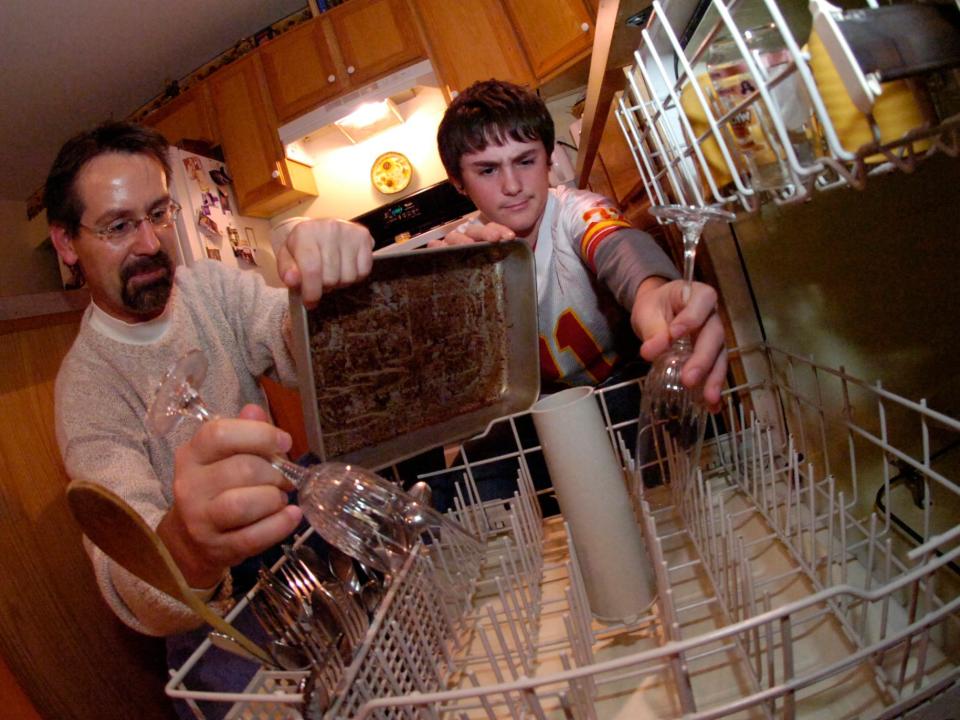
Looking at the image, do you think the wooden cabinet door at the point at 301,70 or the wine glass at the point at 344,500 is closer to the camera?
the wine glass at the point at 344,500

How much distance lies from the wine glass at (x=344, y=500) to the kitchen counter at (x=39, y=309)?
0.94 metres

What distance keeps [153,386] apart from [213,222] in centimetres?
157

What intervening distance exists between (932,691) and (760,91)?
30 cm

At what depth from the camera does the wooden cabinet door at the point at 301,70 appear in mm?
2186

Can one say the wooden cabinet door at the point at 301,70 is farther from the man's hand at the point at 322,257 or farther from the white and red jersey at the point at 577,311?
the man's hand at the point at 322,257

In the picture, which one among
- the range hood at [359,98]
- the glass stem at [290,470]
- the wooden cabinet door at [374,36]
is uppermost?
the wooden cabinet door at [374,36]

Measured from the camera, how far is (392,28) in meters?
2.11

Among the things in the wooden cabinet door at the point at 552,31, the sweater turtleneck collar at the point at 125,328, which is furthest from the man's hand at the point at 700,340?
the wooden cabinet door at the point at 552,31

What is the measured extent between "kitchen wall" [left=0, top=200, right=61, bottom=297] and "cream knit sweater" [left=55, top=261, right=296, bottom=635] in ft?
6.72

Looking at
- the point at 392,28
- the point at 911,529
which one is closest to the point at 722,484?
the point at 911,529

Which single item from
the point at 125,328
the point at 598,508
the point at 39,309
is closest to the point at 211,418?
the point at 598,508

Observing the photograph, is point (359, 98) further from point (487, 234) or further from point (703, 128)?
Result: point (703, 128)

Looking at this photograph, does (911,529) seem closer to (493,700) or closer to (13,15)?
(493,700)

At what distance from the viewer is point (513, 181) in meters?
0.88
